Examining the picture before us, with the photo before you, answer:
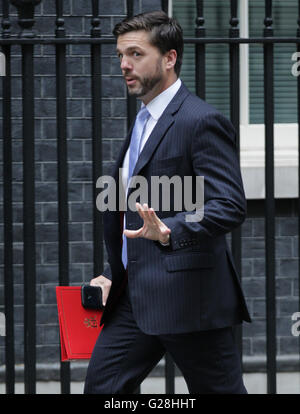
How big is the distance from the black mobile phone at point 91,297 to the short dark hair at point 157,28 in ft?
3.22

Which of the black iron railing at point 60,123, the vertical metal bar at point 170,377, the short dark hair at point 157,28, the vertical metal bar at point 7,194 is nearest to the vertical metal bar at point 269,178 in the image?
the black iron railing at point 60,123

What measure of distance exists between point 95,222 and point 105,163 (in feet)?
6.68

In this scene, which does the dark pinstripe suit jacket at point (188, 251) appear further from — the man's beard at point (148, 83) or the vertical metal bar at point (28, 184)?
the vertical metal bar at point (28, 184)

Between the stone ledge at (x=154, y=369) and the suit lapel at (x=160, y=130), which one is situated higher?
the suit lapel at (x=160, y=130)

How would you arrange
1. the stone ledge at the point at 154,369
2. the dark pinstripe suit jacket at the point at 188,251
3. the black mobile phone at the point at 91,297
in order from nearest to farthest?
the dark pinstripe suit jacket at the point at 188,251 < the black mobile phone at the point at 91,297 < the stone ledge at the point at 154,369

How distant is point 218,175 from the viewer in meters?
3.62

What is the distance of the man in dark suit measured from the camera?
368 cm

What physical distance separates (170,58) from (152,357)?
1.17m

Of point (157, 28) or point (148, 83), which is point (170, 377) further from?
point (157, 28)

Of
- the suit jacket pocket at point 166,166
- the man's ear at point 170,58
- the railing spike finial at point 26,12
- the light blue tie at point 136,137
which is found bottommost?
the suit jacket pocket at point 166,166

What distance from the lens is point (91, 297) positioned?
4.09 meters

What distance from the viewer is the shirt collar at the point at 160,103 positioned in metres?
3.88

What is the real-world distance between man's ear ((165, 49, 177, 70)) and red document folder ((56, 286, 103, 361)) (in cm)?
98

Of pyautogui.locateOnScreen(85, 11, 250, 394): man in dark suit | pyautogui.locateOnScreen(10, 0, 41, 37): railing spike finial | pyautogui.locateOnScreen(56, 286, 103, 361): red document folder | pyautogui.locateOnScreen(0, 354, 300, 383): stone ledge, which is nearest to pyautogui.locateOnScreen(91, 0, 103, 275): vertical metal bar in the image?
pyautogui.locateOnScreen(10, 0, 41, 37): railing spike finial
